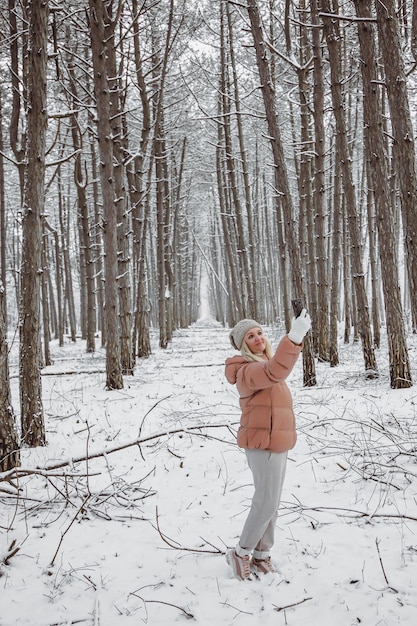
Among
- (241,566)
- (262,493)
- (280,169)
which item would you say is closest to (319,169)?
(280,169)

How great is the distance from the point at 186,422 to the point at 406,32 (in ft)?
29.9

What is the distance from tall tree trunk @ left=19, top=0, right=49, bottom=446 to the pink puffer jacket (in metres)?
3.09

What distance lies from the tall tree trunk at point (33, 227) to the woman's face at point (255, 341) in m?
3.09

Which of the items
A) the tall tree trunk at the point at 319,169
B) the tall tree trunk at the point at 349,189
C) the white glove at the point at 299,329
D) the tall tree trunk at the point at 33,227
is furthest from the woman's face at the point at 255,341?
the tall tree trunk at the point at 319,169

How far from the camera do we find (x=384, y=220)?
261 inches

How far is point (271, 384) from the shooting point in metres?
2.48

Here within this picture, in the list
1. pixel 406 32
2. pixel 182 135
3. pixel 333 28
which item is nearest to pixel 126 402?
pixel 333 28

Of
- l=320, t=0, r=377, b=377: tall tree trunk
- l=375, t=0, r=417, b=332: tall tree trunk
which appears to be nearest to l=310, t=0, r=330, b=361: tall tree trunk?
l=320, t=0, r=377, b=377: tall tree trunk

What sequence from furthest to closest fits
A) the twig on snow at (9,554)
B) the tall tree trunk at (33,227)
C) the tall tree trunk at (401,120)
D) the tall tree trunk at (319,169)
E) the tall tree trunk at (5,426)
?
the tall tree trunk at (319,169)
the tall tree trunk at (401,120)
the tall tree trunk at (33,227)
the tall tree trunk at (5,426)
the twig on snow at (9,554)

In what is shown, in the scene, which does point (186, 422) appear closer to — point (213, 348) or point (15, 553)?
point (15, 553)

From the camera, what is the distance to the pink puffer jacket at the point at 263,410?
252cm

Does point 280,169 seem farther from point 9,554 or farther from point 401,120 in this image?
point 9,554

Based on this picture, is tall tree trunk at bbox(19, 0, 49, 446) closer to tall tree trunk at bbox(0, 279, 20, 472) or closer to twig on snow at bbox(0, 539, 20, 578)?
tall tree trunk at bbox(0, 279, 20, 472)

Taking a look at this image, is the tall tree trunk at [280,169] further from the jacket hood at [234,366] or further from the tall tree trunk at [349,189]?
the jacket hood at [234,366]
